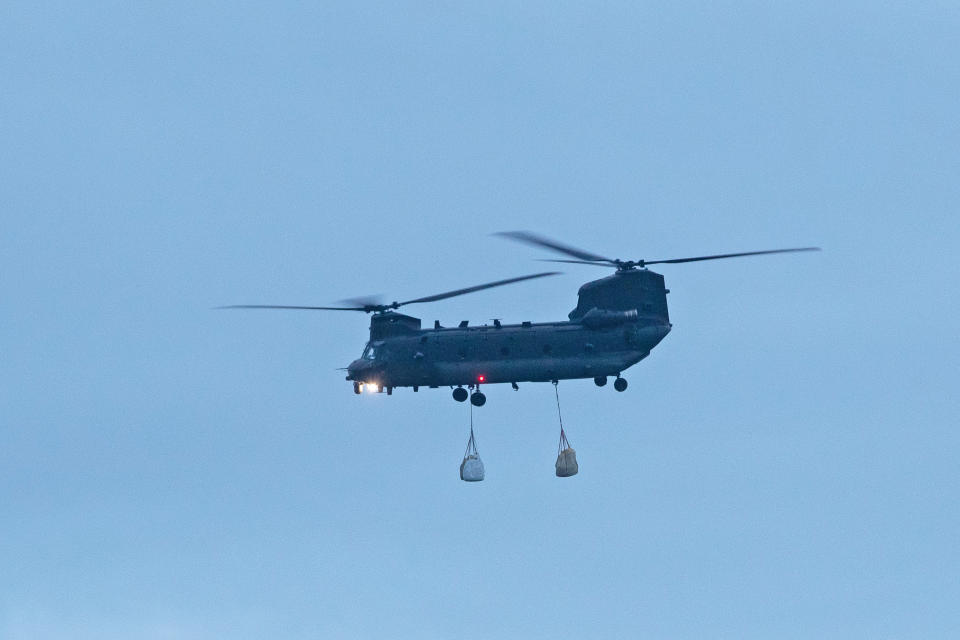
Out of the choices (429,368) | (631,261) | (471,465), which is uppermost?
(631,261)

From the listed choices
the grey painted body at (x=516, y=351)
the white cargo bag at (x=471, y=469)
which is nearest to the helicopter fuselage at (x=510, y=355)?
→ the grey painted body at (x=516, y=351)

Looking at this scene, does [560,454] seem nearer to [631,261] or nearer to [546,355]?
[546,355]

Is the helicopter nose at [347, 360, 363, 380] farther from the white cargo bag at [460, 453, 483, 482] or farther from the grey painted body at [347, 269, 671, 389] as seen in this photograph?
the white cargo bag at [460, 453, 483, 482]

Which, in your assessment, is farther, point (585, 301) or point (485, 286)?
point (585, 301)

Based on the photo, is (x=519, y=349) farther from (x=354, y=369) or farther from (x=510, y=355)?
(x=354, y=369)

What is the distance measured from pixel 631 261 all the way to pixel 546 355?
23.1 feet

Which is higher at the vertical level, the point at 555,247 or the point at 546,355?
the point at 555,247

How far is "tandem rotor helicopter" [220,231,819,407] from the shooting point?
227 feet

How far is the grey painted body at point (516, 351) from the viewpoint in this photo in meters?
69.2

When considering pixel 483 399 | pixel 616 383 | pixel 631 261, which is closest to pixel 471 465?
pixel 483 399

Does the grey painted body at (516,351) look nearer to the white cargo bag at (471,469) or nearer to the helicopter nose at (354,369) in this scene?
the helicopter nose at (354,369)

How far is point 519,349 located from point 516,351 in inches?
7.3

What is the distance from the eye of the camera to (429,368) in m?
69.6

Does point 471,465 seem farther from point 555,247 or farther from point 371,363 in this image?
point 555,247
